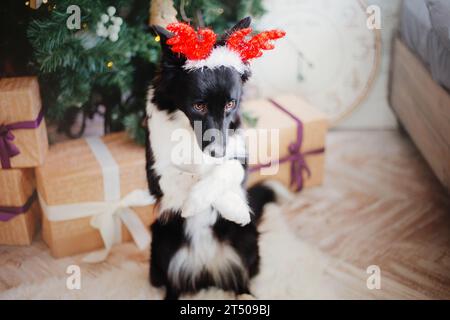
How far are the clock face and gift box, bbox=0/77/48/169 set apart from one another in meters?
1.03

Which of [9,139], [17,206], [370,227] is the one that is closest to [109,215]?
[17,206]

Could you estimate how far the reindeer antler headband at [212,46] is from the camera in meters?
1.18

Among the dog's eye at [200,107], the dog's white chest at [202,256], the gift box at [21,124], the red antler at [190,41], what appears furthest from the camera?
the gift box at [21,124]

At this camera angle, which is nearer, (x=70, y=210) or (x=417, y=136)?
(x=70, y=210)

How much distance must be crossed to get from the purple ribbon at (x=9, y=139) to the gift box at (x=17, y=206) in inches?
1.8

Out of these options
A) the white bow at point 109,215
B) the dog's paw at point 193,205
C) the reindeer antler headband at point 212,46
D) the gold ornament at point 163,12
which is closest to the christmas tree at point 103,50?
the gold ornament at point 163,12

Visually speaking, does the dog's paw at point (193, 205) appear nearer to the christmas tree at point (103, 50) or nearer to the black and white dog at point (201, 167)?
the black and white dog at point (201, 167)

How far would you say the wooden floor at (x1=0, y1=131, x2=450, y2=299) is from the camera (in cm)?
164

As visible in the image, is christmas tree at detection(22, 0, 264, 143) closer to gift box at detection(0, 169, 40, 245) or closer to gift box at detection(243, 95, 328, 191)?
gift box at detection(0, 169, 40, 245)

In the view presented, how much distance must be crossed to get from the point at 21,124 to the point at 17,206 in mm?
298

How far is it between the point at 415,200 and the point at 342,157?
0.43 m

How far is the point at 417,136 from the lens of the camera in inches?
83.0
